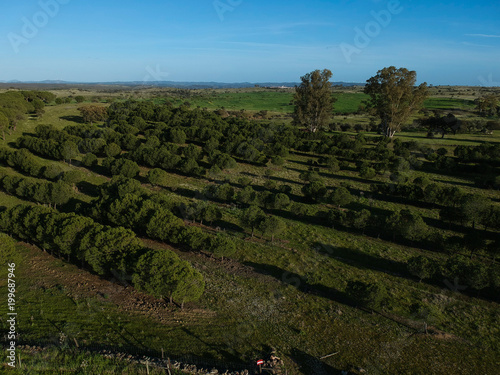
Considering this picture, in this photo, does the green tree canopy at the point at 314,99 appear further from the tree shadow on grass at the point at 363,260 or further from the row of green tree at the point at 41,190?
the row of green tree at the point at 41,190

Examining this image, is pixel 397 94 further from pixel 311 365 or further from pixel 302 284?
pixel 311 365

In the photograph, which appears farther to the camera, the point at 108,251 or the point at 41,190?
the point at 41,190

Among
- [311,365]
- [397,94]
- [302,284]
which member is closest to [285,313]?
[302,284]

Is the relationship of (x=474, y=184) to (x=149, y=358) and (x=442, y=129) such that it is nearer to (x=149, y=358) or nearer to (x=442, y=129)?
(x=442, y=129)

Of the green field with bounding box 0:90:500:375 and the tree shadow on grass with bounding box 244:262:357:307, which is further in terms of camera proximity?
the tree shadow on grass with bounding box 244:262:357:307

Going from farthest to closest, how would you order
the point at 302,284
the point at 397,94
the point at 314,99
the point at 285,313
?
the point at 314,99 → the point at 397,94 → the point at 302,284 → the point at 285,313

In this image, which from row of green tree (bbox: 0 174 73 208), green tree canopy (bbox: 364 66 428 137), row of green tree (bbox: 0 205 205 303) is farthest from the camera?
green tree canopy (bbox: 364 66 428 137)

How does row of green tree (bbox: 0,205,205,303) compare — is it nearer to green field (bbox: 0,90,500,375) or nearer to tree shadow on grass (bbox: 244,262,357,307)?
green field (bbox: 0,90,500,375)

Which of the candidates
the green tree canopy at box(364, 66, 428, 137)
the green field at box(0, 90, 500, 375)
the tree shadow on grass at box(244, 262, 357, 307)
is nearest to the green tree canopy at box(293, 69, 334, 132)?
the green tree canopy at box(364, 66, 428, 137)

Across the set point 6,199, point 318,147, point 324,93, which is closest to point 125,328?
point 6,199

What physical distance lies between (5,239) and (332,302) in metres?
29.5

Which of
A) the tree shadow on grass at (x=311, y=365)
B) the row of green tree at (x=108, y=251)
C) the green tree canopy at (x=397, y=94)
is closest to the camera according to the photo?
the tree shadow on grass at (x=311, y=365)

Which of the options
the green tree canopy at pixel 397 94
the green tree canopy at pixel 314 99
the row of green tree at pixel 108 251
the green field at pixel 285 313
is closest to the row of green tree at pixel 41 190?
the row of green tree at pixel 108 251

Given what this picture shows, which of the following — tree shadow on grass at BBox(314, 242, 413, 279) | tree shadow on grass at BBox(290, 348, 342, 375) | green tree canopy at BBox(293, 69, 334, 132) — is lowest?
tree shadow on grass at BBox(290, 348, 342, 375)
